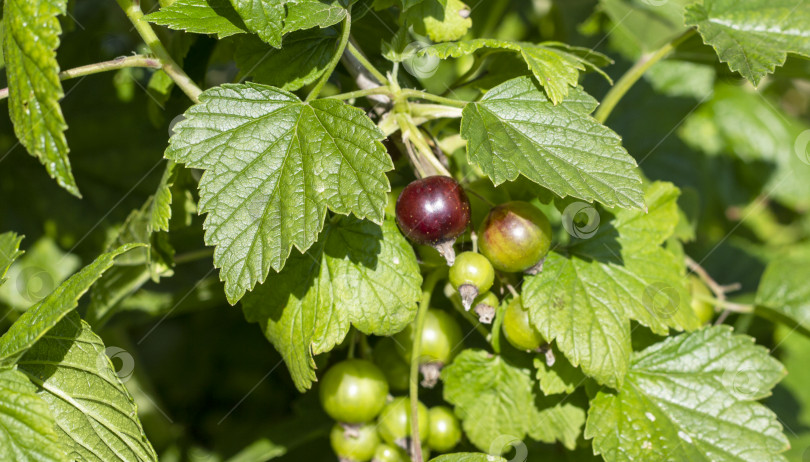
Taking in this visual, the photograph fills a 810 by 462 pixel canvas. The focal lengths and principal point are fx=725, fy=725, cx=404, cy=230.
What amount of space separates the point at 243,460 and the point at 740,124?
84.2 inches

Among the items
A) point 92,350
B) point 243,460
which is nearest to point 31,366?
point 92,350

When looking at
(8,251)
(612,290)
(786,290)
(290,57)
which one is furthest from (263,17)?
(786,290)

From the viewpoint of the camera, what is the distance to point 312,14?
110 centimetres

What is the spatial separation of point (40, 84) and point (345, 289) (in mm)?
545

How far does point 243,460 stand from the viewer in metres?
1.57

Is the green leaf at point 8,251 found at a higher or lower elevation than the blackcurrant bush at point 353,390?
lower

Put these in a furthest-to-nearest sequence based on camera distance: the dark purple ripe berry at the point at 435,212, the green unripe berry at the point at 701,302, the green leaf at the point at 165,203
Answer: the green unripe berry at the point at 701,302 < the green leaf at the point at 165,203 < the dark purple ripe berry at the point at 435,212

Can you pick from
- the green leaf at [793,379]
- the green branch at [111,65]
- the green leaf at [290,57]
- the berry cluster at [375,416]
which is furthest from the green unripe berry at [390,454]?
the green leaf at [793,379]

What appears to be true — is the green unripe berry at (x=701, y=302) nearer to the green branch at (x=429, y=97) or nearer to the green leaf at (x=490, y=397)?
the green leaf at (x=490, y=397)

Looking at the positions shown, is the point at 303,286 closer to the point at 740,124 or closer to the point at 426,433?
the point at 426,433

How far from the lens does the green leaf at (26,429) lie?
1.00m

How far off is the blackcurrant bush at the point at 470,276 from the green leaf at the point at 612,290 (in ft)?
0.35

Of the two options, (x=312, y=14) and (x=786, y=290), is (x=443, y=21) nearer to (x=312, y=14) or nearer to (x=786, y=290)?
(x=312, y=14)

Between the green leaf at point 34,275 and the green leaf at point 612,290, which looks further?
the green leaf at point 34,275
